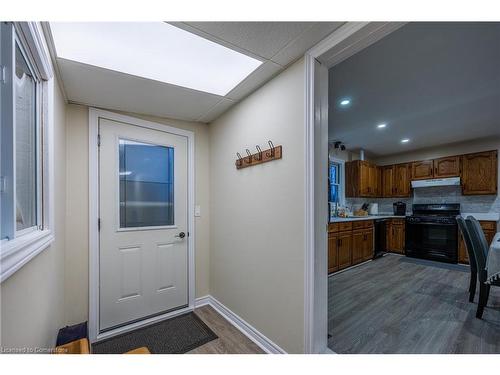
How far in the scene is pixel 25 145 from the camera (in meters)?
1.13

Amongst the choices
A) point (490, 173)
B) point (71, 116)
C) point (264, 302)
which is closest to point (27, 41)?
point (71, 116)

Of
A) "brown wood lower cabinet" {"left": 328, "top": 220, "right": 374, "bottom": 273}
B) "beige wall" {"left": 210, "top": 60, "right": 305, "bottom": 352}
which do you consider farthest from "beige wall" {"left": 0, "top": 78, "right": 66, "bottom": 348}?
"brown wood lower cabinet" {"left": 328, "top": 220, "right": 374, "bottom": 273}

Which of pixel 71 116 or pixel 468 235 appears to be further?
pixel 468 235

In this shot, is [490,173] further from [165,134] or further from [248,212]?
[165,134]

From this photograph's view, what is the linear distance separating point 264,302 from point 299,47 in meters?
1.95

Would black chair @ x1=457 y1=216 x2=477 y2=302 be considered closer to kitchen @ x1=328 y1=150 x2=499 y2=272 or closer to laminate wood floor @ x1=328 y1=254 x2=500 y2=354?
laminate wood floor @ x1=328 y1=254 x2=500 y2=354

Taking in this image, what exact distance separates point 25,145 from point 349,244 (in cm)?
411

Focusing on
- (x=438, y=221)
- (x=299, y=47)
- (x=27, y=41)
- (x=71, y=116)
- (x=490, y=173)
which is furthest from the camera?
(x=438, y=221)

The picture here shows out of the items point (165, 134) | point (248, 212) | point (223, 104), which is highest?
point (223, 104)

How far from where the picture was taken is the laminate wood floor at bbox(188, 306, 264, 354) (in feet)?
6.06

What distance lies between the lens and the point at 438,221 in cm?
443

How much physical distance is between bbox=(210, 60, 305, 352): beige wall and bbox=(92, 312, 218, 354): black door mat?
0.38m

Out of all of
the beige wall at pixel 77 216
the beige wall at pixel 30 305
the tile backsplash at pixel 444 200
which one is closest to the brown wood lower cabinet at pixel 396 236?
the tile backsplash at pixel 444 200

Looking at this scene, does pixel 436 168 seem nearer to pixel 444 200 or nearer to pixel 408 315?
pixel 444 200
